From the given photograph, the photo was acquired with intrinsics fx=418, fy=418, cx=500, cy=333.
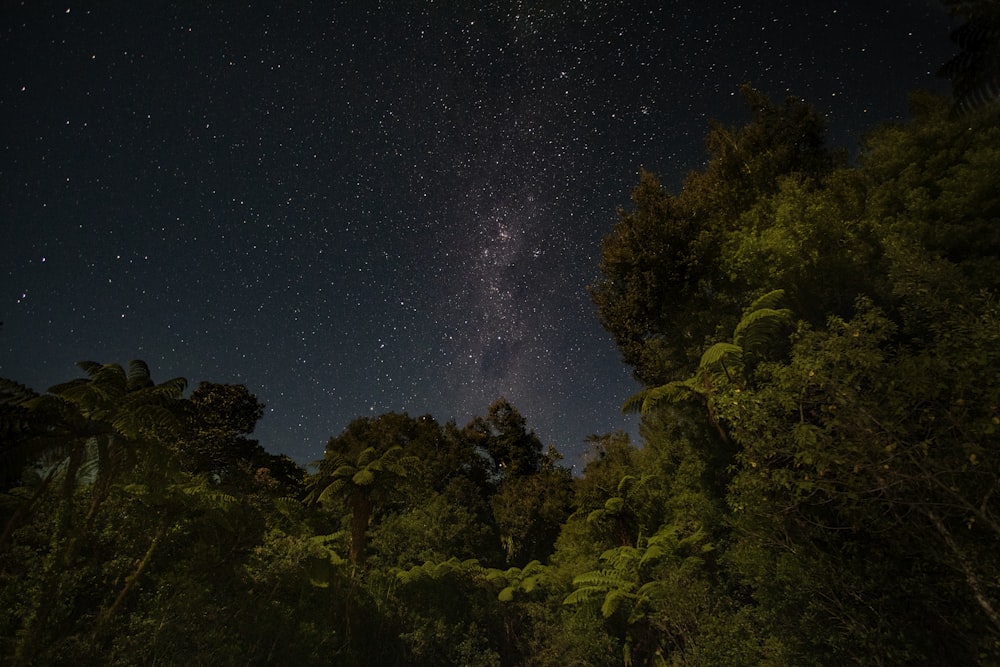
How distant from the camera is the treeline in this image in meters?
4.92

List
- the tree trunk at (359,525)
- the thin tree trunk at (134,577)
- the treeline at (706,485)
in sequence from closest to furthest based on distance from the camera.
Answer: the treeline at (706,485) → the thin tree trunk at (134,577) → the tree trunk at (359,525)

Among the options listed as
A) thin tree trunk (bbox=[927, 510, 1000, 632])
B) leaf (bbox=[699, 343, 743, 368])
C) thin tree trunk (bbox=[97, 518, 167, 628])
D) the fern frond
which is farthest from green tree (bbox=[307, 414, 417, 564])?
thin tree trunk (bbox=[927, 510, 1000, 632])

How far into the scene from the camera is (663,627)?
9625 millimetres

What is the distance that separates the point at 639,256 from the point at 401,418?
16.0 m

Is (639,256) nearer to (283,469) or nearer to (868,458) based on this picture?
(868,458)

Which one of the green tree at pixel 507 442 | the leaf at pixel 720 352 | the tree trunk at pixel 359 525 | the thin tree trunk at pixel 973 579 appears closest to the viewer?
the thin tree trunk at pixel 973 579

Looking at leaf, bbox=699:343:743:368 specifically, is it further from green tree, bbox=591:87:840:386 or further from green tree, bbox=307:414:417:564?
green tree, bbox=307:414:417:564

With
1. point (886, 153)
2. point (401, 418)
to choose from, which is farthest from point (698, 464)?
point (401, 418)

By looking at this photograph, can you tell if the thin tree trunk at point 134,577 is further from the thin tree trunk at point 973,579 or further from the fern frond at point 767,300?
the fern frond at point 767,300

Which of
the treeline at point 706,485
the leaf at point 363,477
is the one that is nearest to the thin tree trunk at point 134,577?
the treeline at point 706,485

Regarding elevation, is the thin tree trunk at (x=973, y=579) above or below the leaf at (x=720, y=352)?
below

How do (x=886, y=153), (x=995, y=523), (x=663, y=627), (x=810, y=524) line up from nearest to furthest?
(x=995, y=523) → (x=810, y=524) → (x=886, y=153) → (x=663, y=627)

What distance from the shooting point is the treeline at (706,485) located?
16.1 feet

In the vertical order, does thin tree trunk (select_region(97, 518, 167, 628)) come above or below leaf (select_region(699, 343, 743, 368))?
below
